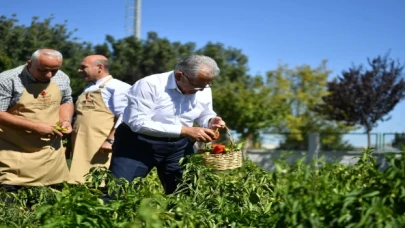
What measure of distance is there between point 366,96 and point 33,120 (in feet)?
91.0

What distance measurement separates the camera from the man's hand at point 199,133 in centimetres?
486

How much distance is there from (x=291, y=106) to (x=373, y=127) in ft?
14.6

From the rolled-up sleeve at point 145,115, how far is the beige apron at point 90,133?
215cm

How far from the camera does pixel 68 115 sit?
6.45m

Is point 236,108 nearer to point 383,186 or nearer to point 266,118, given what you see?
point 266,118

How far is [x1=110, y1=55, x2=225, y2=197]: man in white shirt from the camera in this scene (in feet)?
16.2

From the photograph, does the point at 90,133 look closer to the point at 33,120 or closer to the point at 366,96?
the point at 33,120

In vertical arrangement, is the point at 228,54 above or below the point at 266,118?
above

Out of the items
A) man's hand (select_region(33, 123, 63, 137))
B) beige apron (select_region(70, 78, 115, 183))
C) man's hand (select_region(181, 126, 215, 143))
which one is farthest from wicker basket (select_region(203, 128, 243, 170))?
beige apron (select_region(70, 78, 115, 183))

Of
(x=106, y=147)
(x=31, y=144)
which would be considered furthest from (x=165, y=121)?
(x=106, y=147)

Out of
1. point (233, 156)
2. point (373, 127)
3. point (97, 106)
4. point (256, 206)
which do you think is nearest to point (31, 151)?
point (97, 106)

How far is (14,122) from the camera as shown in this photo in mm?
5832

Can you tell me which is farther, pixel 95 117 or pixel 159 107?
pixel 95 117

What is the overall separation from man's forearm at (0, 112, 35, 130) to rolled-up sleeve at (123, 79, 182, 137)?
1.19 metres
